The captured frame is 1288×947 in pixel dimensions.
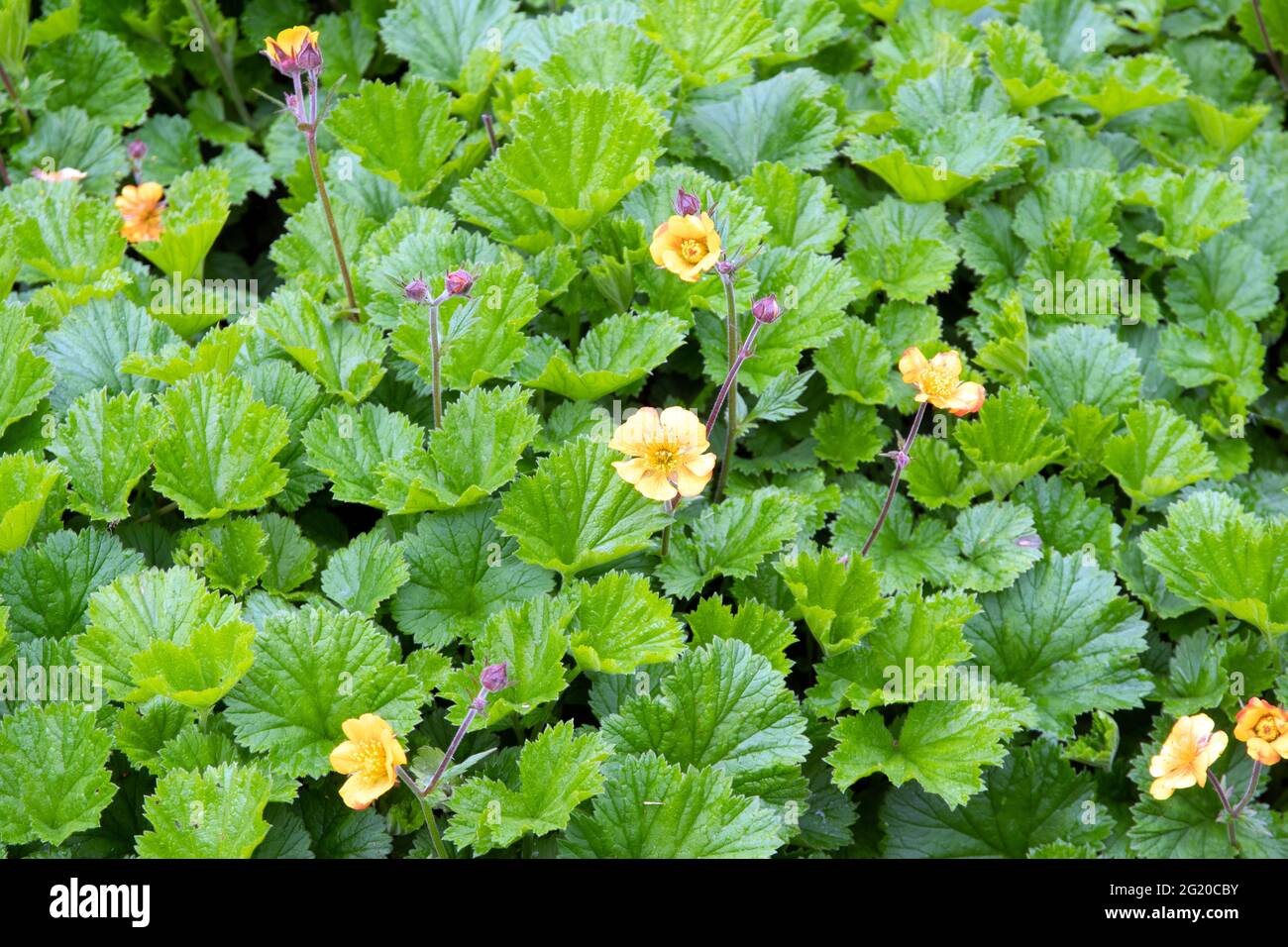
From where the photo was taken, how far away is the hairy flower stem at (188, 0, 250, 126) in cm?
414

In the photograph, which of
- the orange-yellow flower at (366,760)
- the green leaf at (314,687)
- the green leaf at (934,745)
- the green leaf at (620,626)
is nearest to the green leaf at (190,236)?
the green leaf at (314,687)

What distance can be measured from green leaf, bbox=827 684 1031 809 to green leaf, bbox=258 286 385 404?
4.65 feet

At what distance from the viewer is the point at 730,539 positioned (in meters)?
2.89

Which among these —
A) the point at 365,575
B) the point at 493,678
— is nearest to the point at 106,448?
the point at 365,575

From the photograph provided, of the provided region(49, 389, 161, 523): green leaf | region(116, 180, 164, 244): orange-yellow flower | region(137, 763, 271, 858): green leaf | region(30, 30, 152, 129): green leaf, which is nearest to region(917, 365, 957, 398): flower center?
region(137, 763, 271, 858): green leaf

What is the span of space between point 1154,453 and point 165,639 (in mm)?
2418

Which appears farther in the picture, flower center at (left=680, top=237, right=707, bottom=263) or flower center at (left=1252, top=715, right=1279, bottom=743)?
flower center at (left=680, top=237, right=707, bottom=263)

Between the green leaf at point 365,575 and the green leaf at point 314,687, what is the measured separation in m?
0.13

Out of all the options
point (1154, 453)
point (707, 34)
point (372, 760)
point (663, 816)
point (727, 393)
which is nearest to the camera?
point (372, 760)

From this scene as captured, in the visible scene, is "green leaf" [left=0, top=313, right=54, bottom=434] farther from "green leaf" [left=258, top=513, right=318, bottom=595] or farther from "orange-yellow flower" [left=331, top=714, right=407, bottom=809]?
"orange-yellow flower" [left=331, top=714, right=407, bottom=809]

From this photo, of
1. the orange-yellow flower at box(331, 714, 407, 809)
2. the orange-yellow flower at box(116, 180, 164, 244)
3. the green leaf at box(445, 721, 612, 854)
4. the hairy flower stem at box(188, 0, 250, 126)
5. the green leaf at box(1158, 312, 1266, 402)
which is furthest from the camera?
the hairy flower stem at box(188, 0, 250, 126)

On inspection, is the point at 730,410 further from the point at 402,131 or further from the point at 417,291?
the point at 402,131

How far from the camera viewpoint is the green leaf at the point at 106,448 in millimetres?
2871
